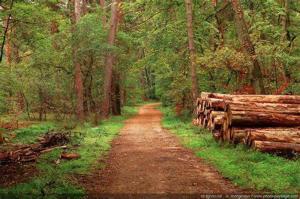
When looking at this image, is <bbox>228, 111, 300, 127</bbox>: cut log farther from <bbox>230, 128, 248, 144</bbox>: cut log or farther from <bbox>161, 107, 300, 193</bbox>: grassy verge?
<bbox>161, 107, 300, 193</bbox>: grassy verge

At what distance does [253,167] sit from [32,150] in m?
7.07

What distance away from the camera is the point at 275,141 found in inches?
481

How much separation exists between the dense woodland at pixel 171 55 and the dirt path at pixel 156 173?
848cm

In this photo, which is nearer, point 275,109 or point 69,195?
point 69,195

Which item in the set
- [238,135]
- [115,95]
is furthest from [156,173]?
[115,95]

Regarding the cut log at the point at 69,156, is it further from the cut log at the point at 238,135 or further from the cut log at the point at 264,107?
the cut log at the point at 264,107

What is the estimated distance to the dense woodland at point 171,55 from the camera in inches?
862

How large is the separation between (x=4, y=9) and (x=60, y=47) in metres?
11.2

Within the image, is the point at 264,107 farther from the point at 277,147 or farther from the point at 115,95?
the point at 115,95

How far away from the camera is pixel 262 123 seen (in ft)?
44.1

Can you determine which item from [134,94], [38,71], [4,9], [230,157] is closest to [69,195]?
[230,157]

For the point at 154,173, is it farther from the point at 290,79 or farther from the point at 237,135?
the point at 290,79

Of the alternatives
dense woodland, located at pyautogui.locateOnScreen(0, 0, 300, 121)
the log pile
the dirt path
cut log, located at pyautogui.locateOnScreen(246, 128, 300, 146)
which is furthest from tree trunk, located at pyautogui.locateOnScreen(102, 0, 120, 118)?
cut log, located at pyautogui.locateOnScreen(246, 128, 300, 146)

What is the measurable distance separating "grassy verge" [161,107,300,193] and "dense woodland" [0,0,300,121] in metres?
8.16
